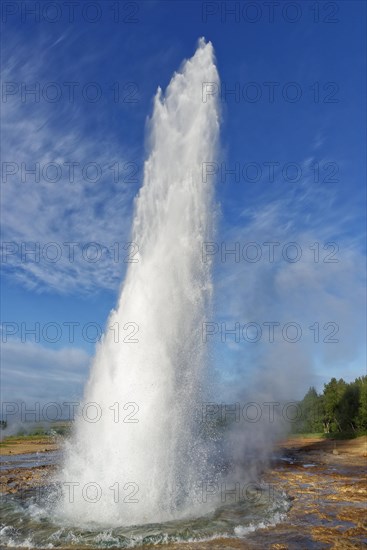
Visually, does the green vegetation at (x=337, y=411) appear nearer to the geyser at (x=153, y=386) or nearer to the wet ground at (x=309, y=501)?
the wet ground at (x=309, y=501)

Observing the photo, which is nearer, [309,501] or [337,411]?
[309,501]

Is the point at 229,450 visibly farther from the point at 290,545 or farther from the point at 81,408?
the point at 290,545

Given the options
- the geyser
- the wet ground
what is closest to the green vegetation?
the wet ground

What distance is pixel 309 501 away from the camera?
19688 millimetres

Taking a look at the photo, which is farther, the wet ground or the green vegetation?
the green vegetation

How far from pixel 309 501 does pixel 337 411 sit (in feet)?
153

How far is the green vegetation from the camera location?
2282 inches

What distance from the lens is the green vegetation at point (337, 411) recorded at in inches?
2282

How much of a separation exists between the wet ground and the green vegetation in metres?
17.8

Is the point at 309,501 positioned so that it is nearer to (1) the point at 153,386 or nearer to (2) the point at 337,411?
(1) the point at 153,386

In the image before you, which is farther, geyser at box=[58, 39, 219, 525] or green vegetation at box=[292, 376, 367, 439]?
green vegetation at box=[292, 376, 367, 439]

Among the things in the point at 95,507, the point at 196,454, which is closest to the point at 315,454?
the point at 196,454

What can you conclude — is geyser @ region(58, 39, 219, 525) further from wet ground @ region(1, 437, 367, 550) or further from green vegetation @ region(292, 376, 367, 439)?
green vegetation @ region(292, 376, 367, 439)

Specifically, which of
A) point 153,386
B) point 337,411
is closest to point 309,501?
point 153,386
